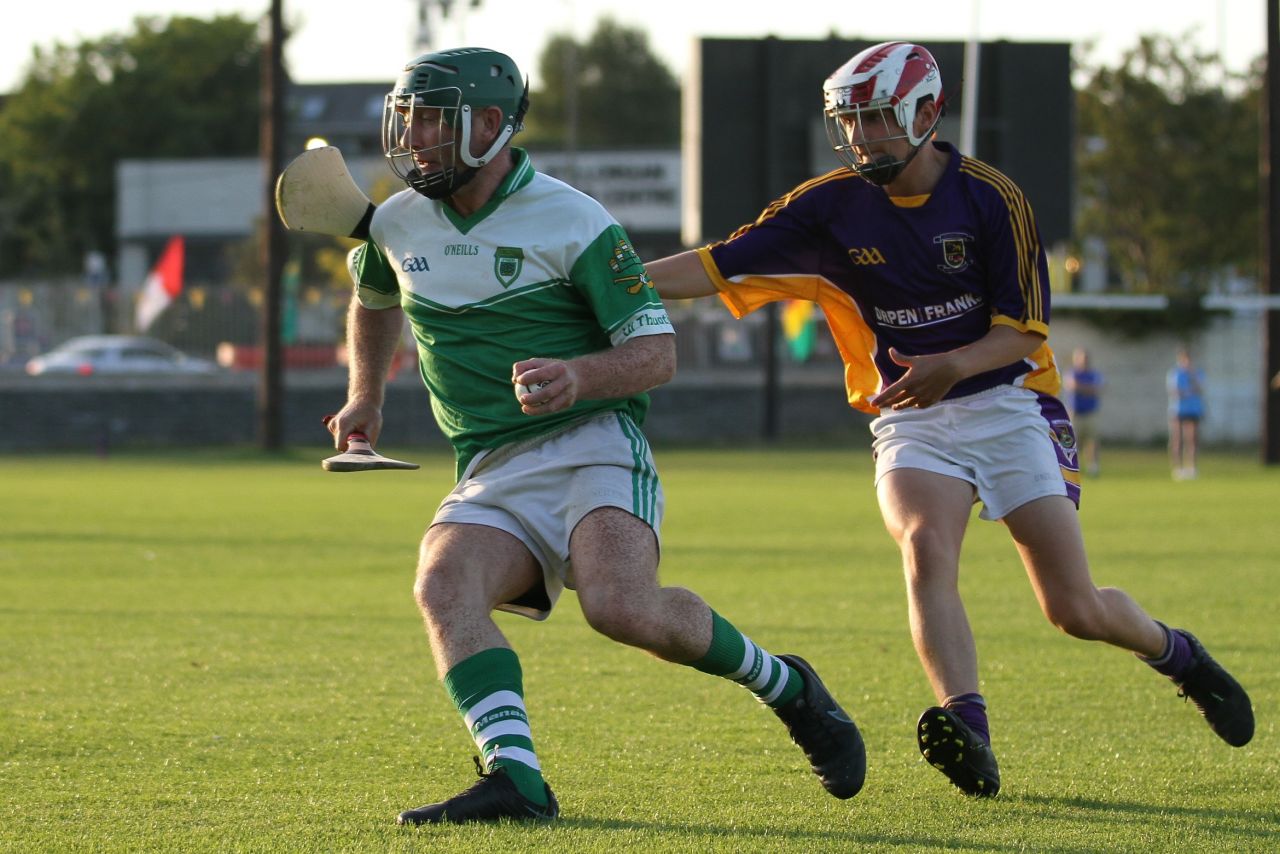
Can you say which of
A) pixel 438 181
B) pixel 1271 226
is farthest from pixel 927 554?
pixel 1271 226

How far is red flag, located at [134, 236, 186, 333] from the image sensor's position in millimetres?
36562

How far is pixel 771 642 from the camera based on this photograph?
346 inches

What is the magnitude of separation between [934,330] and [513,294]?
1402mm

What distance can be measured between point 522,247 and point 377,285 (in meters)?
0.58

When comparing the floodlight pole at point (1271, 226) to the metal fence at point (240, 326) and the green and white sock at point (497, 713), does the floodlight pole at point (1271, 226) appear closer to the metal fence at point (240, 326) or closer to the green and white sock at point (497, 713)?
the metal fence at point (240, 326)

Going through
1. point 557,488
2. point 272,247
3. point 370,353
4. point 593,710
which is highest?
point 370,353

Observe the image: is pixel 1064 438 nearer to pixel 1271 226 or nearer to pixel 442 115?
pixel 442 115

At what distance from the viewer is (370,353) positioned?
5527 mm

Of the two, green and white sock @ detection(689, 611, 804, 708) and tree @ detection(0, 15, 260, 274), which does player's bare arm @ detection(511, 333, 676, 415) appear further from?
tree @ detection(0, 15, 260, 274)

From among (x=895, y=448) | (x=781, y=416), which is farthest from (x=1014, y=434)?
(x=781, y=416)

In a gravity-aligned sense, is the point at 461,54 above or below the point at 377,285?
above

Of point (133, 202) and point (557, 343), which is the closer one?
point (557, 343)

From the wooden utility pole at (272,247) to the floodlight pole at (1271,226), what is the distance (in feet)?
49.6

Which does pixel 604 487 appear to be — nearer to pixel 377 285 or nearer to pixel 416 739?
pixel 377 285
